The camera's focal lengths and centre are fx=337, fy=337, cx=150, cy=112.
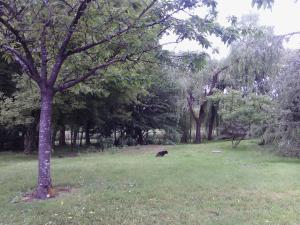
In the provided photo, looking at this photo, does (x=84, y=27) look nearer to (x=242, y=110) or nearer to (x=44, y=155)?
(x=44, y=155)

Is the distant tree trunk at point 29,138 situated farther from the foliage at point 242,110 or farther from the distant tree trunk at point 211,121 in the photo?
the distant tree trunk at point 211,121

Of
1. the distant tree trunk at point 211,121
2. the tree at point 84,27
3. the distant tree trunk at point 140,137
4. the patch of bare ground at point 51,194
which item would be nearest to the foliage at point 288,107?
the tree at point 84,27

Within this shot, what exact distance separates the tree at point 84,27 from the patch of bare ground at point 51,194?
122mm

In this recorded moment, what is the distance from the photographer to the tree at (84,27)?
224 inches

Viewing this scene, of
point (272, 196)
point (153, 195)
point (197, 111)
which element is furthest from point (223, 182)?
point (197, 111)

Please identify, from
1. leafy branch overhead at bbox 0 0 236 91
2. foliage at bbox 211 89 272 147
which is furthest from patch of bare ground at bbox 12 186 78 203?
foliage at bbox 211 89 272 147

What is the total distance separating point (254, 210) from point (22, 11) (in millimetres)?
5172

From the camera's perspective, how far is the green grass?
189 inches

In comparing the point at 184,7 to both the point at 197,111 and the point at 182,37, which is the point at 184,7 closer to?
the point at 182,37

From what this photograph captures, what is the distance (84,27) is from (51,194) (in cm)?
320

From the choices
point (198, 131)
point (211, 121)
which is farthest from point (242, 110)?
point (211, 121)

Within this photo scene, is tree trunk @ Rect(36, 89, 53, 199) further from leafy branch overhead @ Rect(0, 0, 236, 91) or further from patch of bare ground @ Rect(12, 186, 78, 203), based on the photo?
leafy branch overhead @ Rect(0, 0, 236, 91)

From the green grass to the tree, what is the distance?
3.27 feet

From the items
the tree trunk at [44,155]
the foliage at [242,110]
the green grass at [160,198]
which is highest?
A: the foliage at [242,110]
